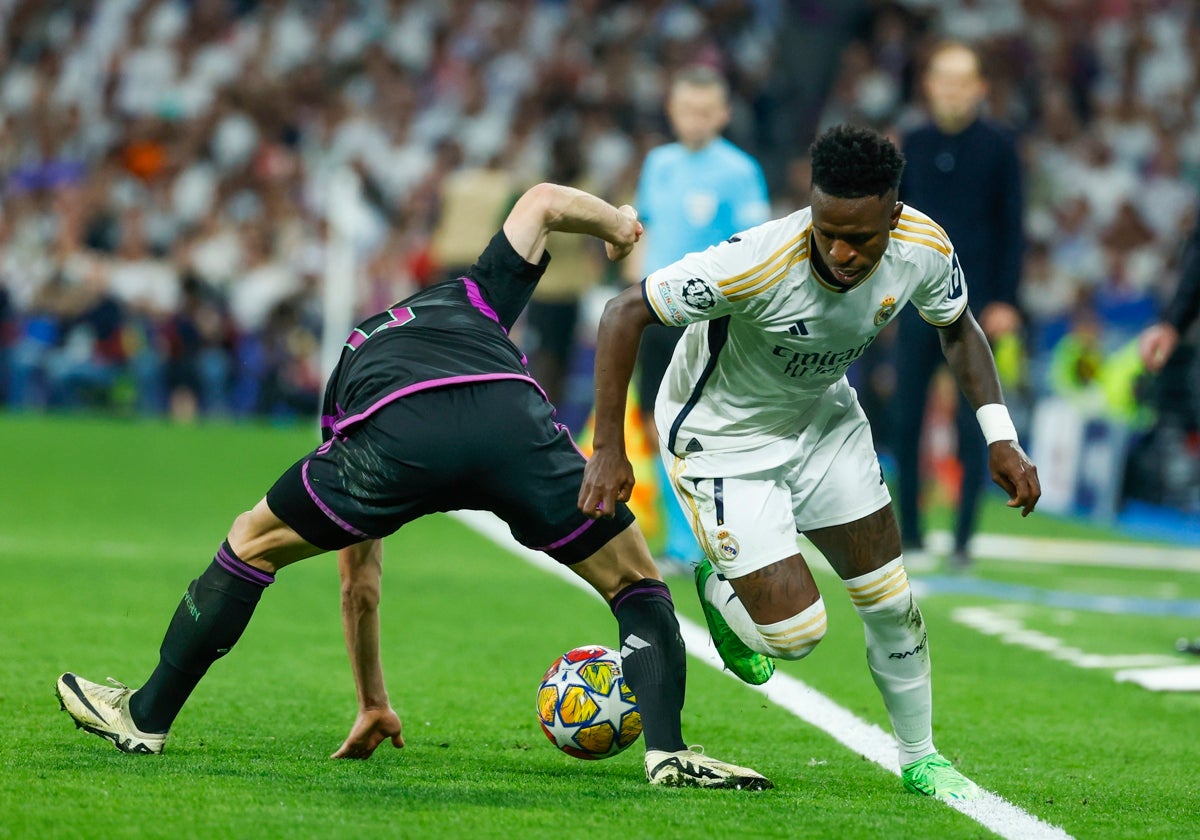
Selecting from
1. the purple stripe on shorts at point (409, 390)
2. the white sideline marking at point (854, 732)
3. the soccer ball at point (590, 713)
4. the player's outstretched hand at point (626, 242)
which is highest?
the player's outstretched hand at point (626, 242)

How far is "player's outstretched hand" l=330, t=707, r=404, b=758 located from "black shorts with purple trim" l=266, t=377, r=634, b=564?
0.63 m

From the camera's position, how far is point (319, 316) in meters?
19.5

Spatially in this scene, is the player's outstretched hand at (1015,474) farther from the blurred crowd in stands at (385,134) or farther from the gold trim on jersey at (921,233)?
the blurred crowd in stands at (385,134)

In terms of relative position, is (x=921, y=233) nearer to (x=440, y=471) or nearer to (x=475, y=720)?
(x=440, y=471)

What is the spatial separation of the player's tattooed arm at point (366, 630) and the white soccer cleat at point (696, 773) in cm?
82

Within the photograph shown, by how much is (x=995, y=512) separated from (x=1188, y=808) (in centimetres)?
987

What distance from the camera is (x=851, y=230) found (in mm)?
4230

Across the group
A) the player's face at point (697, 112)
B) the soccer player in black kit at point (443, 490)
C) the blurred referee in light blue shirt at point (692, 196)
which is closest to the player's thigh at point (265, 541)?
the soccer player in black kit at point (443, 490)

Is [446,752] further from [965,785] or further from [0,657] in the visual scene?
[0,657]

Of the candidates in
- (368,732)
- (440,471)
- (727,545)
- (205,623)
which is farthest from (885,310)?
(205,623)

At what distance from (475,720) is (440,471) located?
135 centimetres

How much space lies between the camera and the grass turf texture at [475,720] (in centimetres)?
408

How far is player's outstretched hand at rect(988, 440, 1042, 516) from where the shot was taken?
4.53 m

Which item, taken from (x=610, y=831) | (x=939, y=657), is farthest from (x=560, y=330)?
(x=610, y=831)
